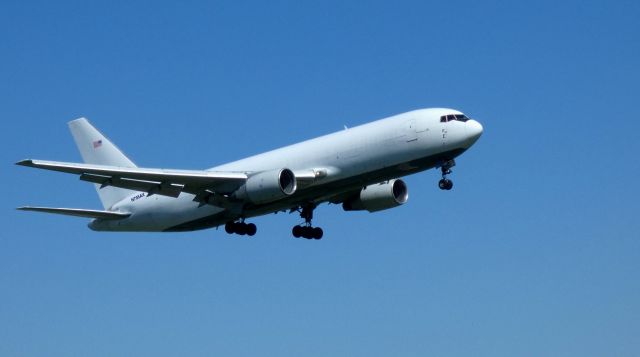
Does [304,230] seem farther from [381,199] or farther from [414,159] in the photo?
[414,159]

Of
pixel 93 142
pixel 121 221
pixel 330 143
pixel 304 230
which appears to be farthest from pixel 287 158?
pixel 93 142

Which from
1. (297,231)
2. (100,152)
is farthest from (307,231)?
(100,152)

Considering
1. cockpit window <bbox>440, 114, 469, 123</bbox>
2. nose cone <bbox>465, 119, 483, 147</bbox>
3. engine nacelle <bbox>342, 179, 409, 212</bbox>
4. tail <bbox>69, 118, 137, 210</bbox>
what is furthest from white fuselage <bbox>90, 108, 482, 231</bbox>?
tail <bbox>69, 118, 137, 210</bbox>

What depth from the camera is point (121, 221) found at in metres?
55.4

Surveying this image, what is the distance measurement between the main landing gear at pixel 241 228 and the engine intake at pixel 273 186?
4187 millimetres

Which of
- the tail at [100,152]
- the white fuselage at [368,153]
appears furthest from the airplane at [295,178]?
the tail at [100,152]

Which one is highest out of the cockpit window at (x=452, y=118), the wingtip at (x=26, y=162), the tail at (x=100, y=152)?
the tail at (x=100, y=152)

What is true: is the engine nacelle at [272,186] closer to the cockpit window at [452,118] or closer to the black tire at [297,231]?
the black tire at [297,231]

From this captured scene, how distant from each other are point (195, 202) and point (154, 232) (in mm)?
A: 3499

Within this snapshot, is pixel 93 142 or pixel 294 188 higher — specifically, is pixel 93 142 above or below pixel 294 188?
above

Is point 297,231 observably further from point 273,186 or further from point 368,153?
point 368,153

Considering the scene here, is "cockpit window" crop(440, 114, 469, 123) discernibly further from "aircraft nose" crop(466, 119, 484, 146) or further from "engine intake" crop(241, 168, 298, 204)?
"engine intake" crop(241, 168, 298, 204)

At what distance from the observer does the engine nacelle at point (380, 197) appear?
5409 centimetres

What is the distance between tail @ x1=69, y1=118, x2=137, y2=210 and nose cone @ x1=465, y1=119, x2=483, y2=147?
1872 cm
